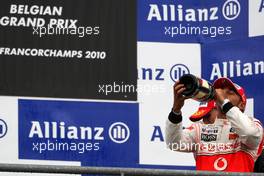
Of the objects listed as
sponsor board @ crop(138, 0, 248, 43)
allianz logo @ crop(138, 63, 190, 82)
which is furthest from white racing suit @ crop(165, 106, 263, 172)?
sponsor board @ crop(138, 0, 248, 43)

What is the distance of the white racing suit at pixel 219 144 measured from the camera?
16.5 ft

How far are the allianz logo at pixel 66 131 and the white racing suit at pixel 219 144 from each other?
96cm

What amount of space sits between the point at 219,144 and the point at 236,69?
109 centimetres

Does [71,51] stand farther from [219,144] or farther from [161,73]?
[219,144]

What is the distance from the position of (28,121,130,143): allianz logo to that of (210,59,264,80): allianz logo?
63 cm

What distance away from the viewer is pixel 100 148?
240 inches

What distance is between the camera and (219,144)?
5.09 meters

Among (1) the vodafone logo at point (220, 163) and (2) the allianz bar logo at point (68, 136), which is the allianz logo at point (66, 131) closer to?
(2) the allianz bar logo at point (68, 136)

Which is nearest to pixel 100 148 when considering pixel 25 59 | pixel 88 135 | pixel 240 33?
pixel 88 135

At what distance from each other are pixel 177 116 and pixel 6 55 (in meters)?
1.48

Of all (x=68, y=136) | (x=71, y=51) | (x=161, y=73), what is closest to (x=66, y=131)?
(x=68, y=136)

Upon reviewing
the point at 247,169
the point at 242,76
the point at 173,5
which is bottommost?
the point at 247,169

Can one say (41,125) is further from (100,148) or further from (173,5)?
(173,5)

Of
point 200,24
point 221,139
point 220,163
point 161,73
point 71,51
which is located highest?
point 200,24
